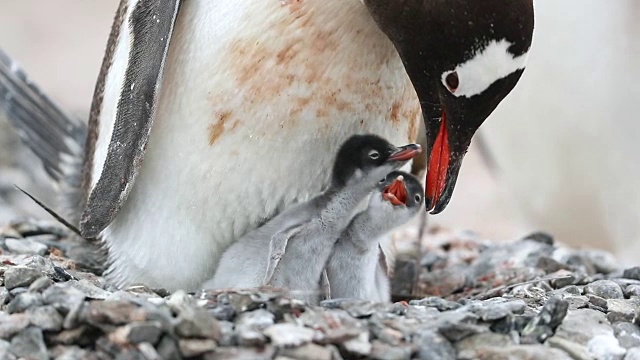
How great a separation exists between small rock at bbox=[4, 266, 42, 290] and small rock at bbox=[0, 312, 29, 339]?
271 mm

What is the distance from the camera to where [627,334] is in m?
2.38

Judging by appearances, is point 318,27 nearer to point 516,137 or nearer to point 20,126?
point 20,126

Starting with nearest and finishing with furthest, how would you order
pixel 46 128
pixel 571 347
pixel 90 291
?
pixel 571 347, pixel 90 291, pixel 46 128

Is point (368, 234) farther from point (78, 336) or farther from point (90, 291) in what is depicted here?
point (78, 336)

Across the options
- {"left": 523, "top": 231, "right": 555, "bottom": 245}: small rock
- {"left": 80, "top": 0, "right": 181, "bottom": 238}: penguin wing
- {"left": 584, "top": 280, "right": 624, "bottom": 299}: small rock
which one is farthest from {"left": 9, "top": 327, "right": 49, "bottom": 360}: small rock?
{"left": 523, "top": 231, "right": 555, "bottom": 245}: small rock

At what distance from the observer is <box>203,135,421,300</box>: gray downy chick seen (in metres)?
2.73

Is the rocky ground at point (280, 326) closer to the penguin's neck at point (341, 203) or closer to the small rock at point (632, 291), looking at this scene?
the small rock at point (632, 291)

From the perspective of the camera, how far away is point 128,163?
275cm

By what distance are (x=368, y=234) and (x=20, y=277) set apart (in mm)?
905

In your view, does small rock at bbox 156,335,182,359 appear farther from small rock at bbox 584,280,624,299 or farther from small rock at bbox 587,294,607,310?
small rock at bbox 584,280,624,299

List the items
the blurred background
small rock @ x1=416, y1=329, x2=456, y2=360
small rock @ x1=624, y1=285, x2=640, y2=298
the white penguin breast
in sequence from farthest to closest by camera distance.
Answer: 1. the blurred background
2. small rock @ x1=624, y1=285, x2=640, y2=298
3. the white penguin breast
4. small rock @ x1=416, y1=329, x2=456, y2=360

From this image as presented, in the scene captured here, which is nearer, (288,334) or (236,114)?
(288,334)

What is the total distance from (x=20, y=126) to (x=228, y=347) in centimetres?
208

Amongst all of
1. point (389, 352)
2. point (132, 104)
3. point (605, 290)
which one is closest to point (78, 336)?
point (389, 352)
